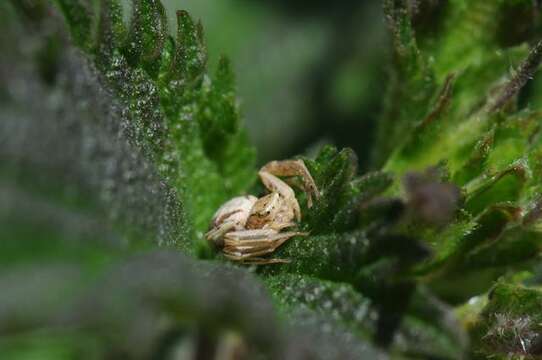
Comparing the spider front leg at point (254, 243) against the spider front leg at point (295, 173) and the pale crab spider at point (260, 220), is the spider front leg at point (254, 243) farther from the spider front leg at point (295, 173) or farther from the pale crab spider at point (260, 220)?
the spider front leg at point (295, 173)

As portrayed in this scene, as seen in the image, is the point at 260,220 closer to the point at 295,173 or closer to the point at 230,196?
the point at 295,173

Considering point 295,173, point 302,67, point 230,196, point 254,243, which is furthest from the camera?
point 302,67

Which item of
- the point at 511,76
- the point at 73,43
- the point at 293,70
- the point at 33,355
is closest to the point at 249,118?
the point at 293,70

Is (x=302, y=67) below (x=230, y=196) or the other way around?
the other way around

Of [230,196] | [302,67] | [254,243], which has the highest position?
[302,67]

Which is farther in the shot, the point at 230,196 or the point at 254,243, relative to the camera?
the point at 230,196

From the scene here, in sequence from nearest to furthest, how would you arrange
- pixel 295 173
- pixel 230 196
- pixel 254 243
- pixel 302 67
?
pixel 254 243 < pixel 295 173 < pixel 230 196 < pixel 302 67

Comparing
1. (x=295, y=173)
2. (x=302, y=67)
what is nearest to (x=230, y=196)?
(x=295, y=173)

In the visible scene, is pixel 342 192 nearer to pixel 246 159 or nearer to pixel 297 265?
pixel 297 265
